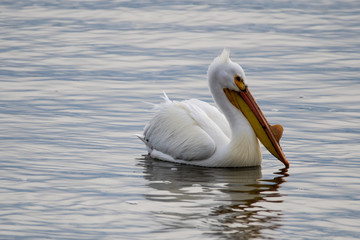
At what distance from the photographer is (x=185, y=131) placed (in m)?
7.34

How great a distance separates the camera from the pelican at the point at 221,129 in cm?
718

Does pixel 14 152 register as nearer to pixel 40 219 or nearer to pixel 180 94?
pixel 40 219

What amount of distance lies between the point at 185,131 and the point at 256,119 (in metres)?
0.62

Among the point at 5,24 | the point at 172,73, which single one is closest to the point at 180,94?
the point at 172,73

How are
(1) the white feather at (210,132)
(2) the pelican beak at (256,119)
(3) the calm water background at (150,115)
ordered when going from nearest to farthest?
(3) the calm water background at (150,115), (1) the white feather at (210,132), (2) the pelican beak at (256,119)

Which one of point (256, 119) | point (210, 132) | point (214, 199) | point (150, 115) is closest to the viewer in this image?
point (214, 199)

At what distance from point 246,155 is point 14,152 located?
79.0 inches

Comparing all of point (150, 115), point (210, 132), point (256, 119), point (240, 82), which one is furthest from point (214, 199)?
point (150, 115)

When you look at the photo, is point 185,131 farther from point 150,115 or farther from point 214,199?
point 150,115

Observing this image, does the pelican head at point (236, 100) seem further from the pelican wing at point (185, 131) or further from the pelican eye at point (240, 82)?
the pelican wing at point (185, 131)

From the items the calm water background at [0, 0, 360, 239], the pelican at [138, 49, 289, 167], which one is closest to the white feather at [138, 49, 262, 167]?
the pelican at [138, 49, 289, 167]

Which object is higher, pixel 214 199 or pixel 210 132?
pixel 210 132

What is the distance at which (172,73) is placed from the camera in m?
10.9

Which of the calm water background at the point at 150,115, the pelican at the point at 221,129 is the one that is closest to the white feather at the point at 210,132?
the pelican at the point at 221,129
